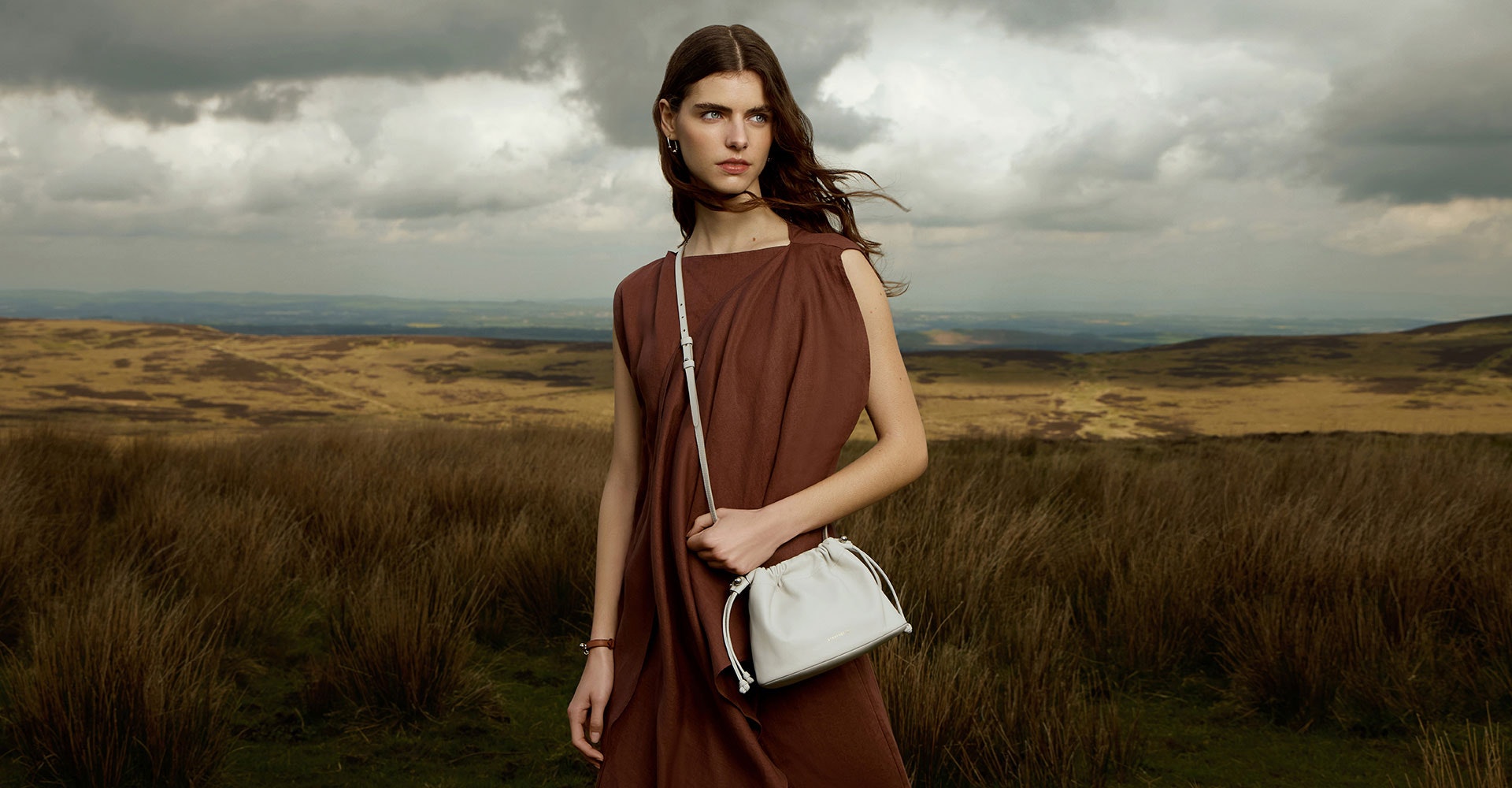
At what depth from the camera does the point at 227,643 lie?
150 inches

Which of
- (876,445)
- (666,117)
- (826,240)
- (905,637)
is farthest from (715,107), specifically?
(905,637)

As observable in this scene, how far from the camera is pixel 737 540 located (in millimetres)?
1301

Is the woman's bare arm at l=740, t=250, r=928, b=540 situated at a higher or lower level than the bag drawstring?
higher

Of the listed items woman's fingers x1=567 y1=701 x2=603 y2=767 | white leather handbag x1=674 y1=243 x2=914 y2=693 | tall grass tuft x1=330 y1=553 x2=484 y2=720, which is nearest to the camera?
white leather handbag x1=674 y1=243 x2=914 y2=693

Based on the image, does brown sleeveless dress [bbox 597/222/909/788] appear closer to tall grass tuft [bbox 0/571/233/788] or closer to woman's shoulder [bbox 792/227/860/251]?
woman's shoulder [bbox 792/227/860/251]

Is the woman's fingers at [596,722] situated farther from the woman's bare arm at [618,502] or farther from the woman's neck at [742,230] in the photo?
the woman's neck at [742,230]

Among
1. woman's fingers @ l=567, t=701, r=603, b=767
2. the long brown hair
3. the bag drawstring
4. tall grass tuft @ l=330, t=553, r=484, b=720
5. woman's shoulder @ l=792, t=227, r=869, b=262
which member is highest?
the long brown hair

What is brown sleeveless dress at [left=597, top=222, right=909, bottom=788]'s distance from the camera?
136 centimetres

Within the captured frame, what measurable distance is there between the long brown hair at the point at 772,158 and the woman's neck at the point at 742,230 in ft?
0.09

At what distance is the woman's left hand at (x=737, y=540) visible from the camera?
1298 mm

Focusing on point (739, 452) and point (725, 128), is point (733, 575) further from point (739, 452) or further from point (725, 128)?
point (725, 128)

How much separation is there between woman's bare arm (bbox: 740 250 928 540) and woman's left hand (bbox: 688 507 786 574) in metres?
0.02

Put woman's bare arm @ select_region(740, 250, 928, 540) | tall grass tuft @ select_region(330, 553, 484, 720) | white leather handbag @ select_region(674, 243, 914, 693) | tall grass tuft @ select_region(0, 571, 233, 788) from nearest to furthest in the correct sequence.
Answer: white leather handbag @ select_region(674, 243, 914, 693) → woman's bare arm @ select_region(740, 250, 928, 540) → tall grass tuft @ select_region(0, 571, 233, 788) → tall grass tuft @ select_region(330, 553, 484, 720)

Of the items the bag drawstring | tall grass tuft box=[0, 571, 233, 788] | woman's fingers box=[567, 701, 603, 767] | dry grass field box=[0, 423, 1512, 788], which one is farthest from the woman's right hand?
tall grass tuft box=[0, 571, 233, 788]
